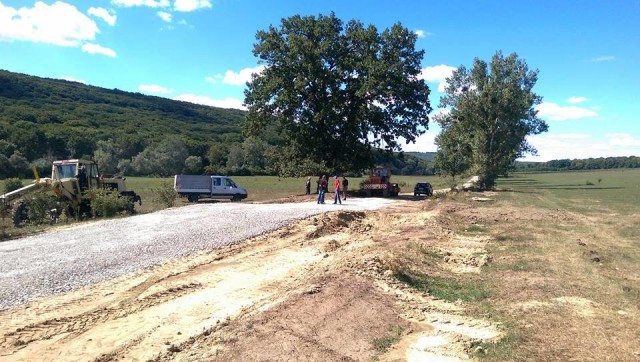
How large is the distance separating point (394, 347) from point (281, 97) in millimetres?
32656

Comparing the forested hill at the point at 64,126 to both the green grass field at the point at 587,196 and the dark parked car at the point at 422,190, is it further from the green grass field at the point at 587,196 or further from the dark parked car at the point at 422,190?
the green grass field at the point at 587,196

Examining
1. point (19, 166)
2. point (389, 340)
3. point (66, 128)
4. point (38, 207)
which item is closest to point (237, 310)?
point (389, 340)

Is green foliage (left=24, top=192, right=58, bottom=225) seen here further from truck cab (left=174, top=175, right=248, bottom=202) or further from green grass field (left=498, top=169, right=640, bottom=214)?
green grass field (left=498, top=169, right=640, bottom=214)

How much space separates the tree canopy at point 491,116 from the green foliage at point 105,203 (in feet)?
152

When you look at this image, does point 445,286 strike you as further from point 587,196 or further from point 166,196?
point 587,196

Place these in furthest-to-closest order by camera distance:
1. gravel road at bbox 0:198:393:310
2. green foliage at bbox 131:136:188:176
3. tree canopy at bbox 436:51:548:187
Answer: green foliage at bbox 131:136:188:176 → tree canopy at bbox 436:51:548:187 → gravel road at bbox 0:198:393:310

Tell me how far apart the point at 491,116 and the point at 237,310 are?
59.3m

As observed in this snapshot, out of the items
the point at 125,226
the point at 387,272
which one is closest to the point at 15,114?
the point at 125,226

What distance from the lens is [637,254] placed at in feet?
45.1

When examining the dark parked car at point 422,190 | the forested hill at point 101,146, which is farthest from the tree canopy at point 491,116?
the dark parked car at point 422,190

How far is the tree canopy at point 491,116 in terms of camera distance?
6044 centimetres

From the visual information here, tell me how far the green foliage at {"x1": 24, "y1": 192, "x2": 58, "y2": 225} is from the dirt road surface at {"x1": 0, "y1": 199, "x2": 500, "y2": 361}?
838cm

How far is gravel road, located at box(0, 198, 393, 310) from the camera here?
33.5ft

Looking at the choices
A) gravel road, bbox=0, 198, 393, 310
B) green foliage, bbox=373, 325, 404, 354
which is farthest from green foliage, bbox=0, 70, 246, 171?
green foliage, bbox=373, 325, 404, 354
